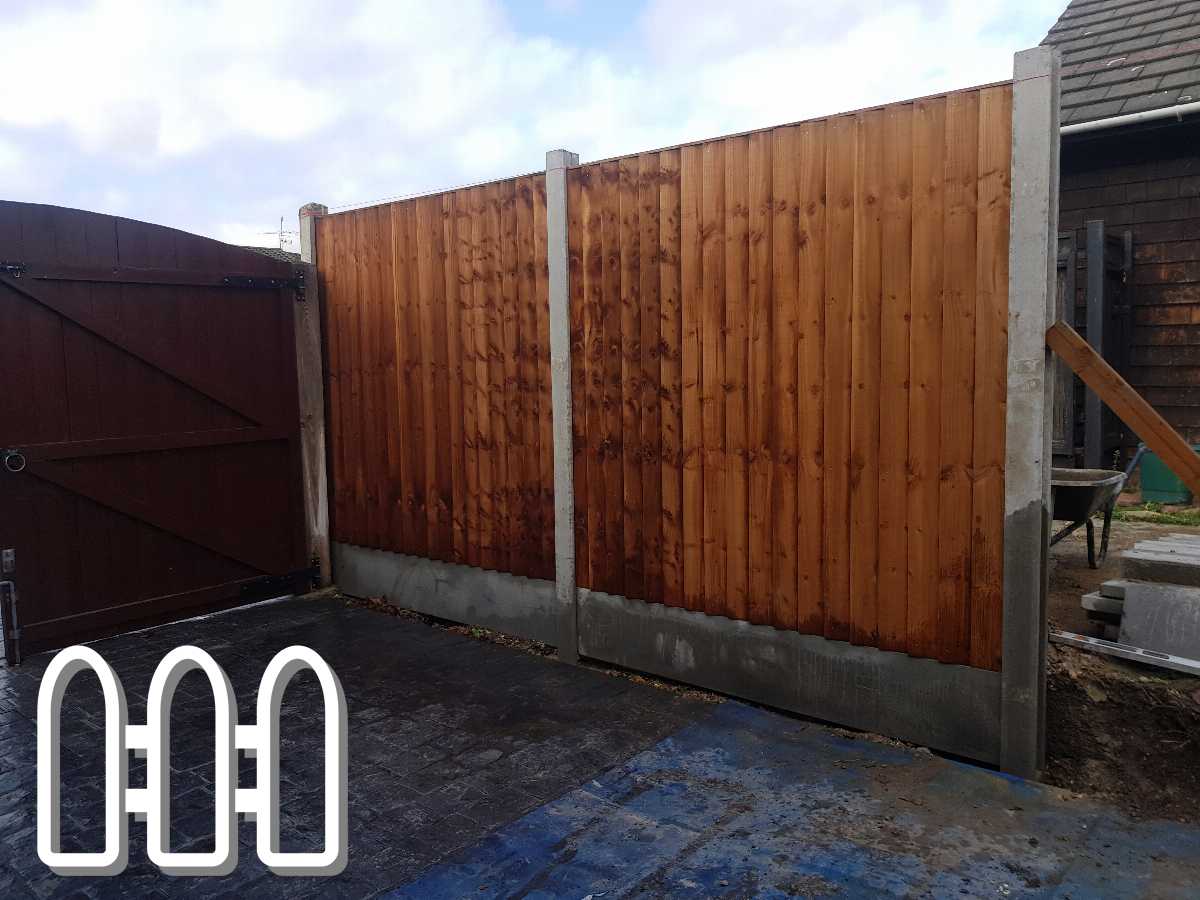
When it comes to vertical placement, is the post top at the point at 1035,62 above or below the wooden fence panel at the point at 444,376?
above

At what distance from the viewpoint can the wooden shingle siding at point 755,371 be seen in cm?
346

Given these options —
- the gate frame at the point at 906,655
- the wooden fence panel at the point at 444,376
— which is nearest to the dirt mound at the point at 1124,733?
the gate frame at the point at 906,655

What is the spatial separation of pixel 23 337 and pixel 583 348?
335 cm

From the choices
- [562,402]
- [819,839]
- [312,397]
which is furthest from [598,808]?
[312,397]

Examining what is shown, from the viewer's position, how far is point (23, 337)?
5129 millimetres

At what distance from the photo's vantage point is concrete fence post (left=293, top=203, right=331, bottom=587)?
21.1 feet

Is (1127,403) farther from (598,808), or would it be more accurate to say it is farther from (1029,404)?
(598,808)

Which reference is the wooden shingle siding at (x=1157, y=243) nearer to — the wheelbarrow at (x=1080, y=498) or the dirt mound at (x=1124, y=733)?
the wheelbarrow at (x=1080, y=498)

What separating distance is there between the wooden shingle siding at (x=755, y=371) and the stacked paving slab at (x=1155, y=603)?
0.81m

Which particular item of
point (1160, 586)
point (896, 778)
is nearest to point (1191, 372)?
point (1160, 586)

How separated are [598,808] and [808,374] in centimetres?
204

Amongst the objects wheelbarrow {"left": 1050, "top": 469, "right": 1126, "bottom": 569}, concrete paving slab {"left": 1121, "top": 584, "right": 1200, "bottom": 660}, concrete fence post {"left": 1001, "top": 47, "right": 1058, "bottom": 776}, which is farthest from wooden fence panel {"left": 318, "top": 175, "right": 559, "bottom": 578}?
concrete paving slab {"left": 1121, "top": 584, "right": 1200, "bottom": 660}

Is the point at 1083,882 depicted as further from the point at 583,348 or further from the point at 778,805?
the point at 583,348

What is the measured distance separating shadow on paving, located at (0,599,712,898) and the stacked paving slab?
192cm
